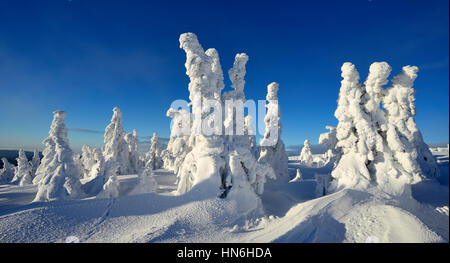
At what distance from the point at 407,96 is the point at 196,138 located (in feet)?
58.6

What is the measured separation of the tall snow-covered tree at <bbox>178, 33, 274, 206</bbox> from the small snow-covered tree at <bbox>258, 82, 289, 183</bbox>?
39.8 feet

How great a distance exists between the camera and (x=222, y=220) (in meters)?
11.8

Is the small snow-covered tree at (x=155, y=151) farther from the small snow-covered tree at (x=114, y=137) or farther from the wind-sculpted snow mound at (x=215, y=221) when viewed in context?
the wind-sculpted snow mound at (x=215, y=221)

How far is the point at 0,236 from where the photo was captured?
8555mm

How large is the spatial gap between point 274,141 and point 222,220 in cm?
1920

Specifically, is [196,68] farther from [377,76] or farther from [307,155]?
[307,155]

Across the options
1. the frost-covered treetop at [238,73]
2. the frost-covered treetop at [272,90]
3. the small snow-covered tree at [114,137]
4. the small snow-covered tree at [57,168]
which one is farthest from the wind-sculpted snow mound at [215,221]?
the small snow-covered tree at [114,137]

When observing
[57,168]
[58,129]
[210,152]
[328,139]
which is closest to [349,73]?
[328,139]

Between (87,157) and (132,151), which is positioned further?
(87,157)

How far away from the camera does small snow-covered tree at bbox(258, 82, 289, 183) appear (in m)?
27.9

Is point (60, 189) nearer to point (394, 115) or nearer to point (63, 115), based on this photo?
point (63, 115)

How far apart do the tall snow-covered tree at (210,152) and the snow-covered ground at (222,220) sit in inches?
71.1

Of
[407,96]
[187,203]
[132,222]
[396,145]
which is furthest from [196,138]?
[407,96]
